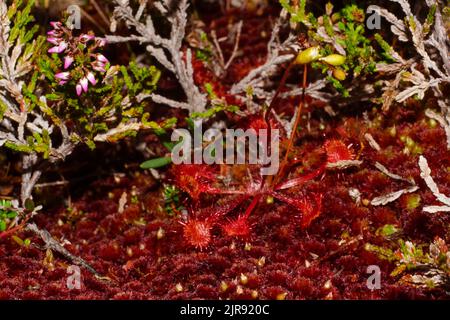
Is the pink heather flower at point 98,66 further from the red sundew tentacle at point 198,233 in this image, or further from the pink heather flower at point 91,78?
the red sundew tentacle at point 198,233

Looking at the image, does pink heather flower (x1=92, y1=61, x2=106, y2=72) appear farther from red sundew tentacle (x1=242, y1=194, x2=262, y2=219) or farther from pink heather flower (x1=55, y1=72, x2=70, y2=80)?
red sundew tentacle (x1=242, y1=194, x2=262, y2=219)

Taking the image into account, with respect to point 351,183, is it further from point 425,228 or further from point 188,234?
point 188,234

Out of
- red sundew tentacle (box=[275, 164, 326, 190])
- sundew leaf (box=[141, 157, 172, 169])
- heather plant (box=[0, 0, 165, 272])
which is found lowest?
red sundew tentacle (box=[275, 164, 326, 190])

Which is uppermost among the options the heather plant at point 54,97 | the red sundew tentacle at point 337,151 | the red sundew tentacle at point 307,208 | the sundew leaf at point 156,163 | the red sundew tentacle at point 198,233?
the heather plant at point 54,97

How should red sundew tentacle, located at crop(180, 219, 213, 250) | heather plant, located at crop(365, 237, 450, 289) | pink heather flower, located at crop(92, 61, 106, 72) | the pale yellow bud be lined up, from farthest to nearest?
red sundew tentacle, located at crop(180, 219, 213, 250), pink heather flower, located at crop(92, 61, 106, 72), the pale yellow bud, heather plant, located at crop(365, 237, 450, 289)

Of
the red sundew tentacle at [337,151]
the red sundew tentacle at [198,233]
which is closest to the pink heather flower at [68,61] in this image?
the red sundew tentacle at [198,233]

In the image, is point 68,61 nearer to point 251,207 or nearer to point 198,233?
point 198,233

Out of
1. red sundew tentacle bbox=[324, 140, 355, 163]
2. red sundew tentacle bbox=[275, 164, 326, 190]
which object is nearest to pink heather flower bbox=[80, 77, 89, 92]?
red sundew tentacle bbox=[275, 164, 326, 190]

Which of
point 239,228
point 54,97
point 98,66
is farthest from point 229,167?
point 54,97

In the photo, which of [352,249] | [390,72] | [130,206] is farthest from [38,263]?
[390,72]
